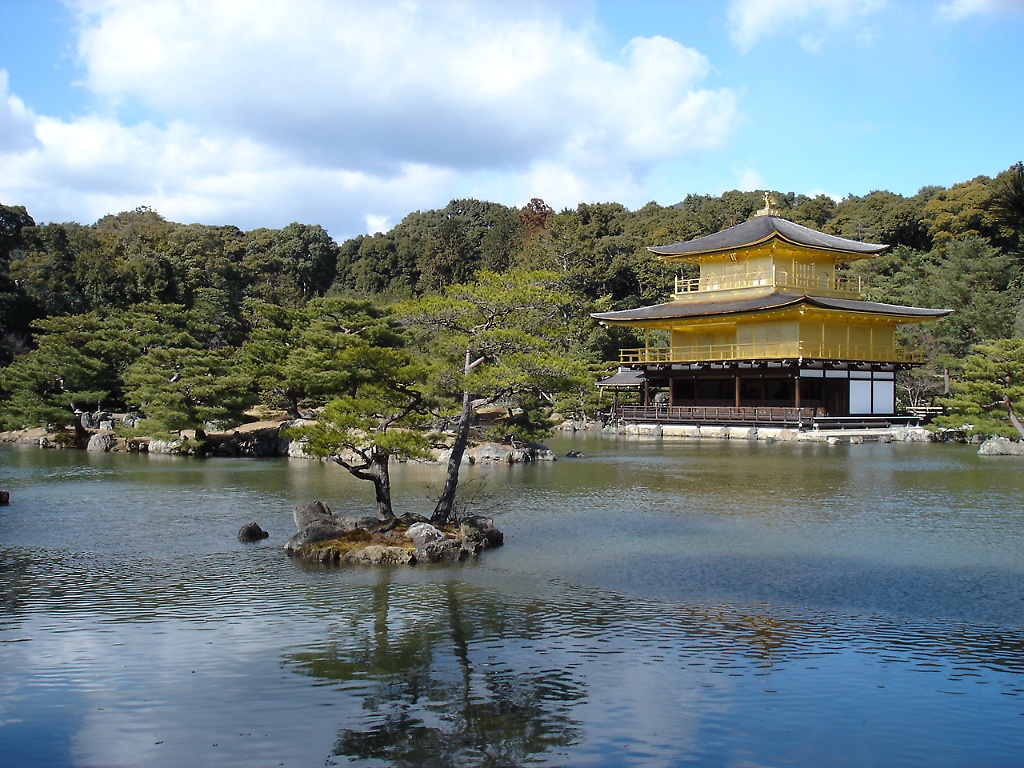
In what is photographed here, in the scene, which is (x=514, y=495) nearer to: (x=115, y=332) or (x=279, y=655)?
(x=279, y=655)

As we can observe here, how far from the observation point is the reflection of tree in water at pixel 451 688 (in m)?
5.84

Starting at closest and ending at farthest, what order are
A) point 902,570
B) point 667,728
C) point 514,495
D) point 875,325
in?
point 667,728
point 902,570
point 514,495
point 875,325

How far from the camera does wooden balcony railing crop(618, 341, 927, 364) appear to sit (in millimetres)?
34188

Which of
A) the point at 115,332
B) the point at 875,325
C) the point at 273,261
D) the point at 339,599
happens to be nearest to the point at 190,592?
the point at 339,599

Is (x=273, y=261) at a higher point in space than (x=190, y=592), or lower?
higher

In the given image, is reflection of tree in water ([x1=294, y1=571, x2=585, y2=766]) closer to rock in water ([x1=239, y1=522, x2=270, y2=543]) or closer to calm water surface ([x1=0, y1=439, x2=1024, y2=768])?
calm water surface ([x1=0, y1=439, x2=1024, y2=768])

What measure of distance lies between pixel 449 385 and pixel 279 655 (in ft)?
18.7

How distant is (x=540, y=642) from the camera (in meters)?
8.05

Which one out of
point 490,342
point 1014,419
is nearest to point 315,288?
point 1014,419

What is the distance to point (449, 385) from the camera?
12.8 metres

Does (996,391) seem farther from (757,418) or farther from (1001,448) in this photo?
(757,418)

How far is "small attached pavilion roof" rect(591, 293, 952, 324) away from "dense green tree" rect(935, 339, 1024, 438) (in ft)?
23.1

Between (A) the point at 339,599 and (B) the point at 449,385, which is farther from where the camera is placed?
(B) the point at 449,385

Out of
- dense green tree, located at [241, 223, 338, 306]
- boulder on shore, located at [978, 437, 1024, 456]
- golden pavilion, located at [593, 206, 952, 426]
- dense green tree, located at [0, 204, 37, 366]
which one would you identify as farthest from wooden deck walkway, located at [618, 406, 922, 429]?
dense green tree, located at [241, 223, 338, 306]
